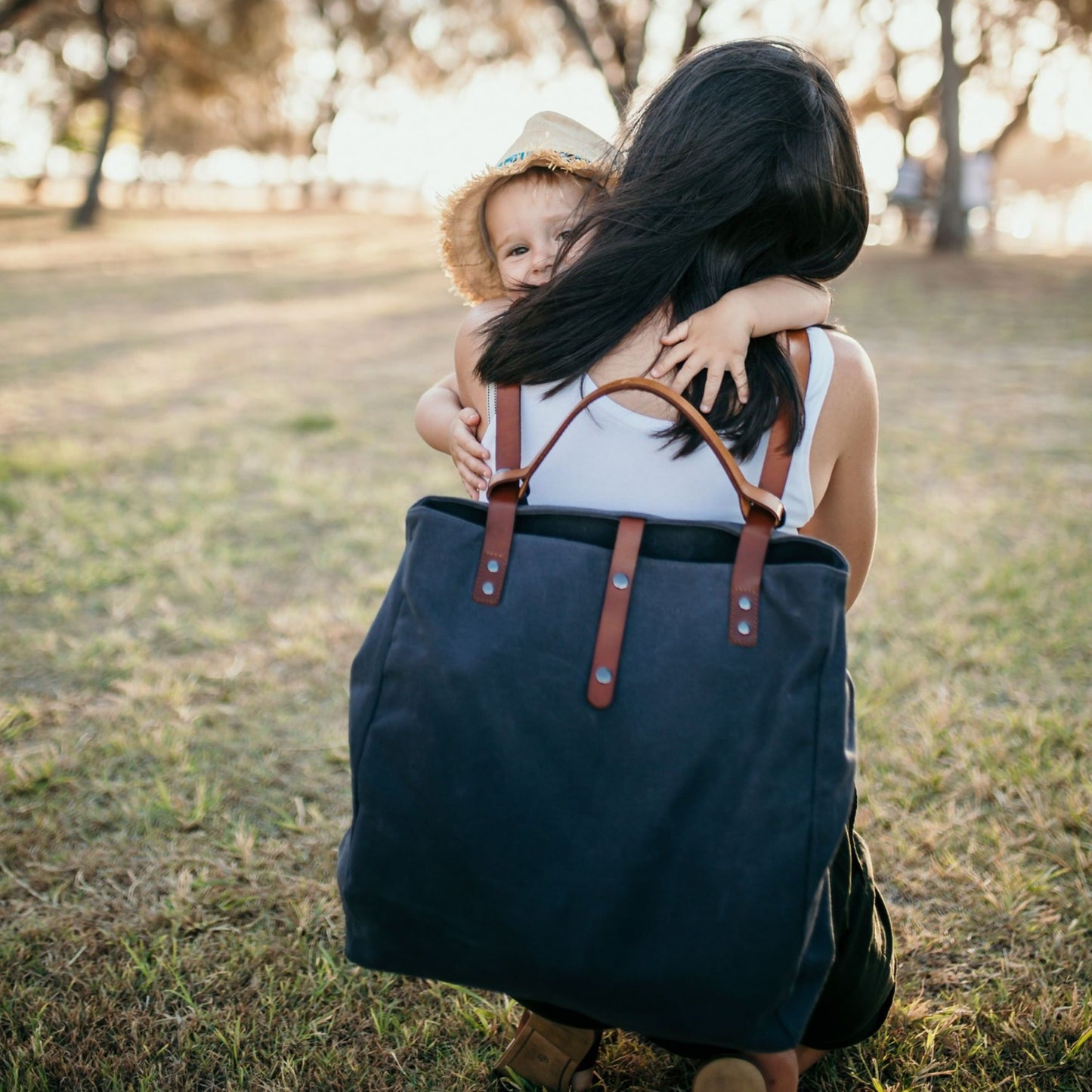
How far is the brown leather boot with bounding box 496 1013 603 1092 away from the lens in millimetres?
1616

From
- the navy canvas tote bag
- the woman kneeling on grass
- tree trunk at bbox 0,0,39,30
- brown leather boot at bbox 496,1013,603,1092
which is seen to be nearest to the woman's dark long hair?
the woman kneeling on grass

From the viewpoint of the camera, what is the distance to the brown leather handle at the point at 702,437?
1.22 meters

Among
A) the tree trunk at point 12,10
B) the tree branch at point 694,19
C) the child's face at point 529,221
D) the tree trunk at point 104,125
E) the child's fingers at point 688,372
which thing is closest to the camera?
the child's fingers at point 688,372

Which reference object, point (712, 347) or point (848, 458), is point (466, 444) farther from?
point (848, 458)

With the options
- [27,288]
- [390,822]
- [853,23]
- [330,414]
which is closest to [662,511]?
[390,822]

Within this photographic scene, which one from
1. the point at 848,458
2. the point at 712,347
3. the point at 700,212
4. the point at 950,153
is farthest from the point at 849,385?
the point at 950,153

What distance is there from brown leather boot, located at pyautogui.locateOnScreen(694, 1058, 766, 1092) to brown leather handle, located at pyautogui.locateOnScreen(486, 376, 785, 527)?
33.0 inches

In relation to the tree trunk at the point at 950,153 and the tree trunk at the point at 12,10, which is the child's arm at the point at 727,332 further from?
the tree trunk at the point at 12,10

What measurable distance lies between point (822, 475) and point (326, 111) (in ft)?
129

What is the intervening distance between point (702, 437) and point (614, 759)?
48 cm

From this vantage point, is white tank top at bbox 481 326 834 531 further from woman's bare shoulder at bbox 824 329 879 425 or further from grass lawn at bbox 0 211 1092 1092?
grass lawn at bbox 0 211 1092 1092

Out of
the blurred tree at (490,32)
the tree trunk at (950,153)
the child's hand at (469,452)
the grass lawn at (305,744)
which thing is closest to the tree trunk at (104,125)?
the blurred tree at (490,32)

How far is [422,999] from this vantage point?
1.89m

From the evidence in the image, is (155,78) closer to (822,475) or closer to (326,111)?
(326,111)
